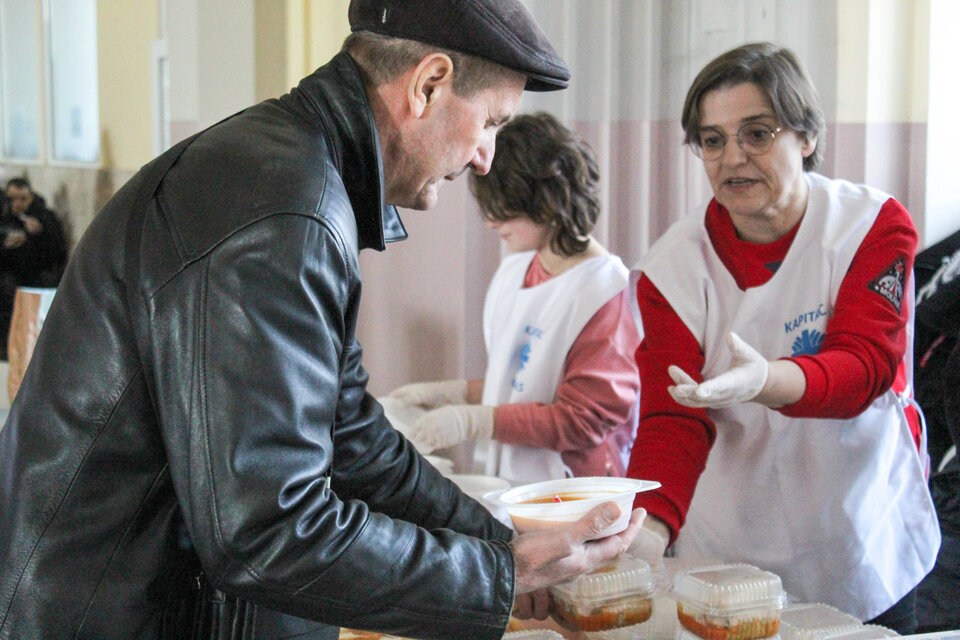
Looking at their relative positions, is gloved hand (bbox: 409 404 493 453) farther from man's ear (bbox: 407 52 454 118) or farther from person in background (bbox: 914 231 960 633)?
man's ear (bbox: 407 52 454 118)

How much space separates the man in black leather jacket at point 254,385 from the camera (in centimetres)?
76

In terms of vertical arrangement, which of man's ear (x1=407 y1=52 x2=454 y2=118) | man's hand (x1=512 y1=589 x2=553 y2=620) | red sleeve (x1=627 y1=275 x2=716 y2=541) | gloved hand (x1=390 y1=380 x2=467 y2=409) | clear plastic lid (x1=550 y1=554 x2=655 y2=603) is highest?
man's ear (x1=407 y1=52 x2=454 y2=118)

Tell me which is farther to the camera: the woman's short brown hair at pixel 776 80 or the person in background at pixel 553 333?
the person in background at pixel 553 333

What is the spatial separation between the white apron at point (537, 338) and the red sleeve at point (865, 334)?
0.62 metres

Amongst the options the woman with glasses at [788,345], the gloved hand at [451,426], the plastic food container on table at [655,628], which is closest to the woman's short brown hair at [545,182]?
the gloved hand at [451,426]

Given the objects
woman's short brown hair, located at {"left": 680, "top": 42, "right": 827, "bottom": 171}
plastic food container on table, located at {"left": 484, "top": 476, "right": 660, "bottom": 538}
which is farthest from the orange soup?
woman's short brown hair, located at {"left": 680, "top": 42, "right": 827, "bottom": 171}

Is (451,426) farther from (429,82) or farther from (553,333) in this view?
(429,82)

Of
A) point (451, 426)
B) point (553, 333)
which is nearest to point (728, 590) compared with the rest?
point (553, 333)

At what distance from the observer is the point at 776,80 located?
152 centimetres

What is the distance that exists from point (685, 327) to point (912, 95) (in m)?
0.87

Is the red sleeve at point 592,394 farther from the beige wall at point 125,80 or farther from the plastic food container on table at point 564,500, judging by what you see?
the beige wall at point 125,80

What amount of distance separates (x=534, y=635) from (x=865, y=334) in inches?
25.7

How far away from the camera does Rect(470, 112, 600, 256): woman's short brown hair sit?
2.11m

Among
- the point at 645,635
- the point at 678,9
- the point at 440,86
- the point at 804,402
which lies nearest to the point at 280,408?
the point at 440,86
